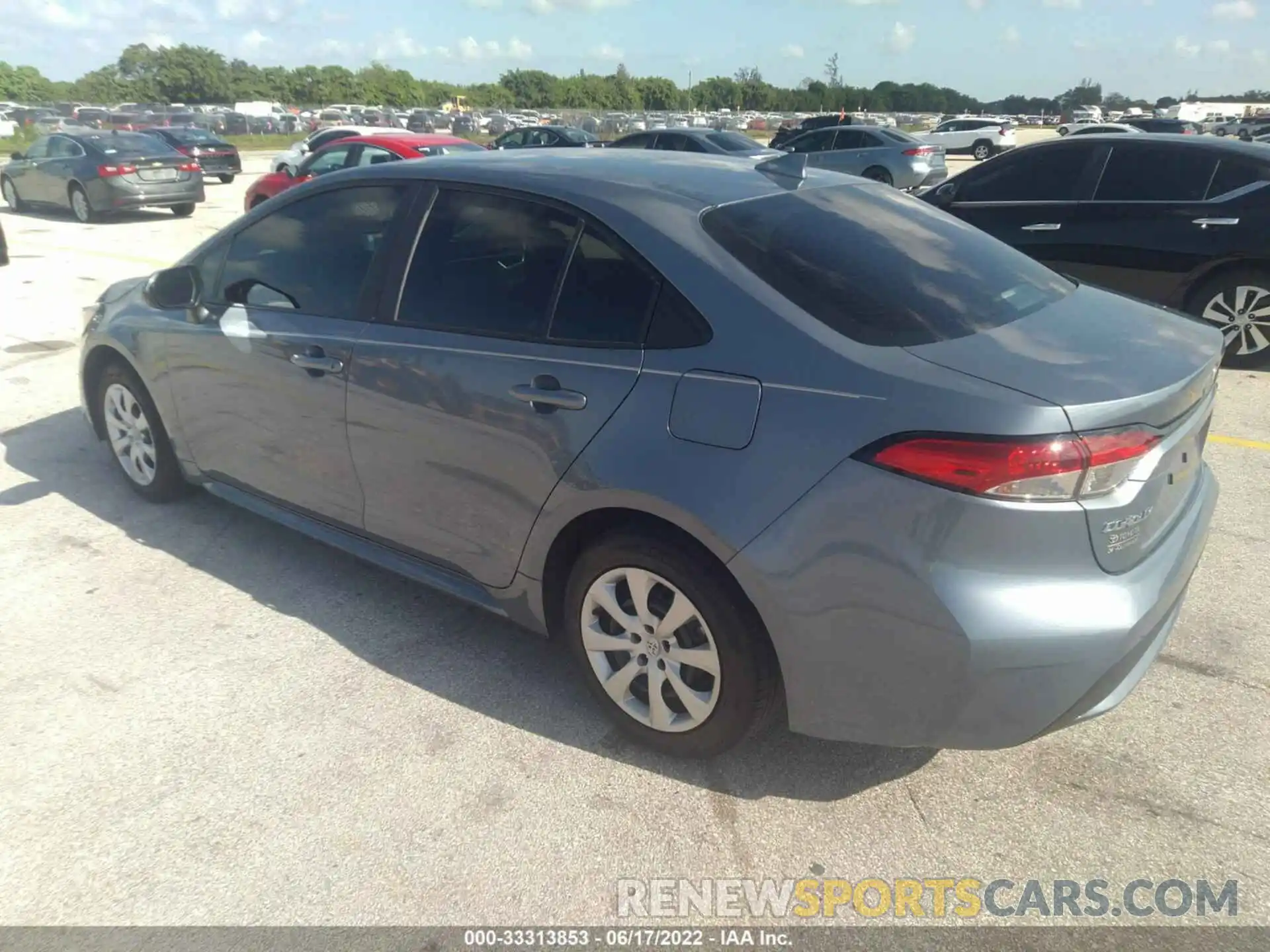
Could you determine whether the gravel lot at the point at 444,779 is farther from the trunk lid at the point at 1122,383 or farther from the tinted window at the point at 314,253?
the tinted window at the point at 314,253

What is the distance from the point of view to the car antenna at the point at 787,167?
326 cm

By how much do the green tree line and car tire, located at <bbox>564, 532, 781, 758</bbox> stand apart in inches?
3824

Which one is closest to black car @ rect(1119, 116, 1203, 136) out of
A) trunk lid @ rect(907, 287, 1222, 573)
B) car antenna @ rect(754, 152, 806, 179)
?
car antenna @ rect(754, 152, 806, 179)

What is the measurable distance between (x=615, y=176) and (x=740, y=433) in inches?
44.4

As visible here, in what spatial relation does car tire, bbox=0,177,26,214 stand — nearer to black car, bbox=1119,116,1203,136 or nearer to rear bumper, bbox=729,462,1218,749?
rear bumper, bbox=729,462,1218,749

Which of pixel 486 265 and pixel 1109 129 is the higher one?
pixel 486 265

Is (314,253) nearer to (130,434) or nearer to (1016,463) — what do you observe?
(130,434)

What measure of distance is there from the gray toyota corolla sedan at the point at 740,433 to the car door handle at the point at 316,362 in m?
0.01

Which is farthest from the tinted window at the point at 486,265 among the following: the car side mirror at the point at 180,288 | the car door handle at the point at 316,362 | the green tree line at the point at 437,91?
the green tree line at the point at 437,91

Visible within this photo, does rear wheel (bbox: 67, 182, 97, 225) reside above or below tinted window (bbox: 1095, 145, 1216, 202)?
below

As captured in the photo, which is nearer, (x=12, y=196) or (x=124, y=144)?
(x=124, y=144)

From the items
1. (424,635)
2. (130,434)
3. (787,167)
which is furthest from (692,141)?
(424,635)

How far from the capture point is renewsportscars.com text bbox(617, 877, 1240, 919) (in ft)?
7.61

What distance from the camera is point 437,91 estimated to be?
114875 millimetres
